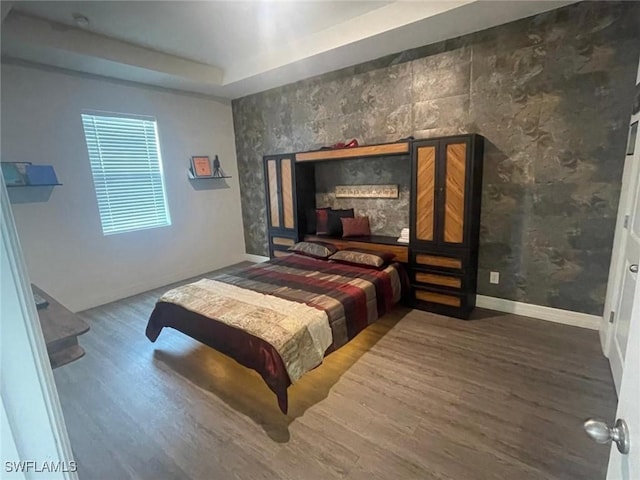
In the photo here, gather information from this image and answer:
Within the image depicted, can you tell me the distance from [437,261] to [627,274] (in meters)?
1.38

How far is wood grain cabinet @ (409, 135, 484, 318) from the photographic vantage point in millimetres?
2889

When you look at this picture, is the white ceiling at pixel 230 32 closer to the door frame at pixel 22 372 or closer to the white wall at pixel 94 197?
the white wall at pixel 94 197

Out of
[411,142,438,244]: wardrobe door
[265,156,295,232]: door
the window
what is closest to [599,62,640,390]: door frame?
[411,142,438,244]: wardrobe door

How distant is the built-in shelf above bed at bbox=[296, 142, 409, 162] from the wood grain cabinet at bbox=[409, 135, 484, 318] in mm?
171

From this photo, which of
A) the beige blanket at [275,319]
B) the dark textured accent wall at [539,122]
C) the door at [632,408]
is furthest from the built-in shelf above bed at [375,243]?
the door at [632,408]

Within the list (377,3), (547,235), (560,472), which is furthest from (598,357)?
(377,3)

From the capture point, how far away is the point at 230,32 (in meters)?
3.27

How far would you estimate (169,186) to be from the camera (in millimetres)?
4441

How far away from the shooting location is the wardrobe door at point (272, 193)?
4.34 metres

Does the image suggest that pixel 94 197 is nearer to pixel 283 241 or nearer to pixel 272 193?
pixel 272 193

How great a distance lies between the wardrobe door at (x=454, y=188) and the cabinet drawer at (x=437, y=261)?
0.17 metres

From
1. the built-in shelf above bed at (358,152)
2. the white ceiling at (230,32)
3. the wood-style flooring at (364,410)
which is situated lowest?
the wood-style flooring at (364,410)

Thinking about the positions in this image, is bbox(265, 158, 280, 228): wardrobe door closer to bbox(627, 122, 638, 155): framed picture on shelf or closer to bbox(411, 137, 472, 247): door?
bbox(411, 137, 472, 247): door

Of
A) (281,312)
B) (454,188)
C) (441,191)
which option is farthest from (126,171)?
(454,188)
